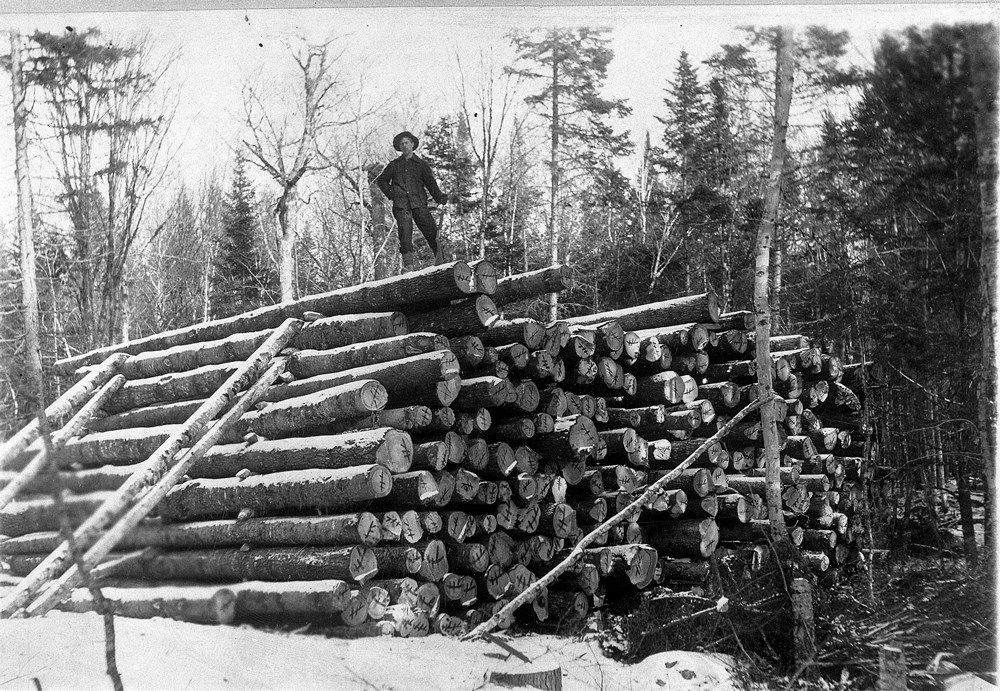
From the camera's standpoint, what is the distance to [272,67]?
6516mm

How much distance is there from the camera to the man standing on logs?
8.23 m

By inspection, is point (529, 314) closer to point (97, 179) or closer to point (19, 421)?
point (97, 179)

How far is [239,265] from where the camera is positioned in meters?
20.4

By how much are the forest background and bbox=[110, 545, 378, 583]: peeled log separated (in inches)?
72.4

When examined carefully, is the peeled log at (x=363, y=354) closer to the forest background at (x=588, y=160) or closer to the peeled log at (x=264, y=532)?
the peeled log at (x=264, y=532)

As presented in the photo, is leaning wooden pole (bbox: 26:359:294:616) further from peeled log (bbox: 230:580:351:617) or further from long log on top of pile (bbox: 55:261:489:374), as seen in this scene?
peeled log (bbox: 230:580:351:617)

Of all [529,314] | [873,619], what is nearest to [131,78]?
[873,619]

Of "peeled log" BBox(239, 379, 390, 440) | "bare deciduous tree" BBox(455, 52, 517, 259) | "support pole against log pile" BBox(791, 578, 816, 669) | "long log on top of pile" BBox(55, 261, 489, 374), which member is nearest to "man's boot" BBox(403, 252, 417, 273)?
"long log on top of pile" BBox(55, 261, 489, 374)

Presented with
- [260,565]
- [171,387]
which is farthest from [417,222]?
[260,565]

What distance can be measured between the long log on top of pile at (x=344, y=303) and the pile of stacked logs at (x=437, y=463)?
24 mm

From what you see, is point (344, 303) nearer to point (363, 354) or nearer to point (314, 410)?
point (363, 354)

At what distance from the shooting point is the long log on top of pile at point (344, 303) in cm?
626

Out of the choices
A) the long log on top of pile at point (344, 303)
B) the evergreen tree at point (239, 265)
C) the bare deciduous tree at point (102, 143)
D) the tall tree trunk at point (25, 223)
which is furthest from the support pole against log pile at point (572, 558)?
the evergreen tree at point (239, 265)

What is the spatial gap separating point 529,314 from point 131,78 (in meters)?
9.31
